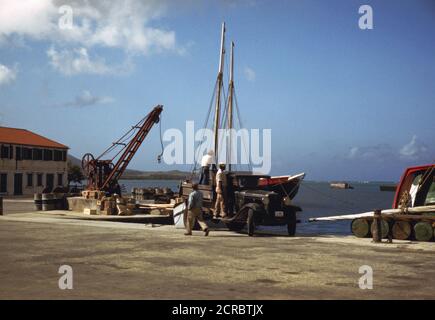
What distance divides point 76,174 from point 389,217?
76277 mm

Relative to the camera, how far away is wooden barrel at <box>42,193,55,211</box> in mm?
30016

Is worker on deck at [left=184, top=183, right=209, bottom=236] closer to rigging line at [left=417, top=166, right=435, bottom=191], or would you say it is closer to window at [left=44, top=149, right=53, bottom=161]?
rigging line at [left=417, top=166, right=435, bottom=191]

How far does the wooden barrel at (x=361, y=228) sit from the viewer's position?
56.6 ft

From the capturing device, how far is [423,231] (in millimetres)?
15773

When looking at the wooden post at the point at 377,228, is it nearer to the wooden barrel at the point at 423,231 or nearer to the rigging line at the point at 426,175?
the wooden barrel at the point at 423,231

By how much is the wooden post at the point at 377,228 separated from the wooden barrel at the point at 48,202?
801 inches

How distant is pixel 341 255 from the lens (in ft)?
41.7

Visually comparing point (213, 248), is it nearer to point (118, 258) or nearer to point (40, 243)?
point (118, 258)

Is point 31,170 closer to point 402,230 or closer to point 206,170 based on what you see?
point 206,170

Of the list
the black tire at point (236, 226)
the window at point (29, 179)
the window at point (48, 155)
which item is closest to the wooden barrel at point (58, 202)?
the black tire at point (236, 226)

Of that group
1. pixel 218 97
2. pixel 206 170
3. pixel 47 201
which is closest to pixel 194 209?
pixel 206 170

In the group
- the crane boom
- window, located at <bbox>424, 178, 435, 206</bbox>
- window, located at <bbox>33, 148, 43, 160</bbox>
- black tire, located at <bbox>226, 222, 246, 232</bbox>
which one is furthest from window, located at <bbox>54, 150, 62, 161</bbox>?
window, located at <bbox>424, 178, 435, 206</bbox>

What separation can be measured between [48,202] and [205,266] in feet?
71.4

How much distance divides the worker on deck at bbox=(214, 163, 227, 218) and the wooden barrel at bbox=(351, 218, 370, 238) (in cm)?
446
